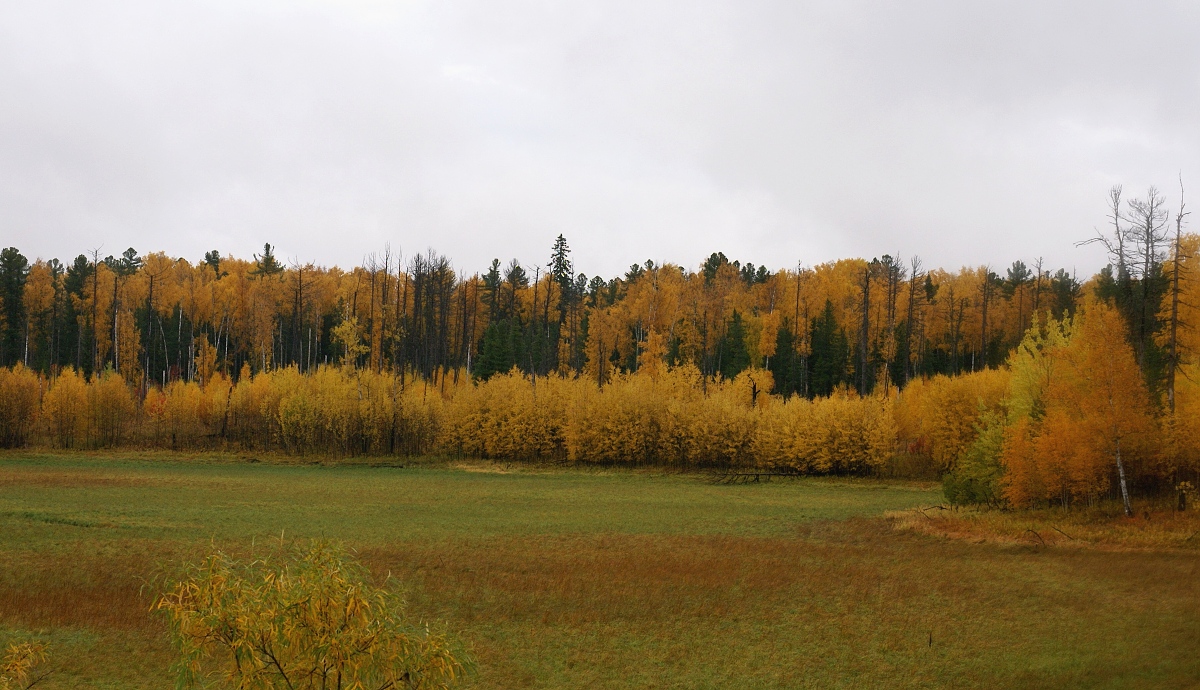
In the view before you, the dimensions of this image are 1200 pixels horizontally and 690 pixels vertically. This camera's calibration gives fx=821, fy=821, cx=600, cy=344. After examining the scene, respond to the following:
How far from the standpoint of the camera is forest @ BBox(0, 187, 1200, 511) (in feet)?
115

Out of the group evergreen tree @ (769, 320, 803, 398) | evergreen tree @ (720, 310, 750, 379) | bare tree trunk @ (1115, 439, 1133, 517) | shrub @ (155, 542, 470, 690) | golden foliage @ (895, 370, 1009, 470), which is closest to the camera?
shrub @ (155, 542, 470, 690)

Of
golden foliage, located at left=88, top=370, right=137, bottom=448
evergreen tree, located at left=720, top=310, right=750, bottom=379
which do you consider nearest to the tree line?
evergreen tree, located at left=720, top=310, right=750, bottom=379

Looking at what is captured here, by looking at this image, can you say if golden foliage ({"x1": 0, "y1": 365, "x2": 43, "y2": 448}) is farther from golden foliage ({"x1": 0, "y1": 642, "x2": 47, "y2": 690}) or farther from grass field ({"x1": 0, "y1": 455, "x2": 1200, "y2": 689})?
golden foliage ({"x1": 0, "y1": 642, "x2": 47, "y2": 690})

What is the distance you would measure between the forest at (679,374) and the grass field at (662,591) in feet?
27.3

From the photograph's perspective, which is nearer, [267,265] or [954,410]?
[954,410]

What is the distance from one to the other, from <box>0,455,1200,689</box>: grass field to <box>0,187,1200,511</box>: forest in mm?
8321

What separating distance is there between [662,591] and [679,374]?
51572 mm

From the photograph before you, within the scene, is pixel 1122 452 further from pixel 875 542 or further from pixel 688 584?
pixel 688 584

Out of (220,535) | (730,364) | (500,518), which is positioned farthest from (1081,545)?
(730,364)

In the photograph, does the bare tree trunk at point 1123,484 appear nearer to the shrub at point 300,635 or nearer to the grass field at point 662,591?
the grass field at point 662,591

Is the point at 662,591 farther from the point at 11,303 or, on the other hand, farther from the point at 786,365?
the point at 11,303

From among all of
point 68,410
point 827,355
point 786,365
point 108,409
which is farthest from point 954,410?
point 68,410

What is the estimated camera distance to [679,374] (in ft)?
239

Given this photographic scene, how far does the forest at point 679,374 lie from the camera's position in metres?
34.9
